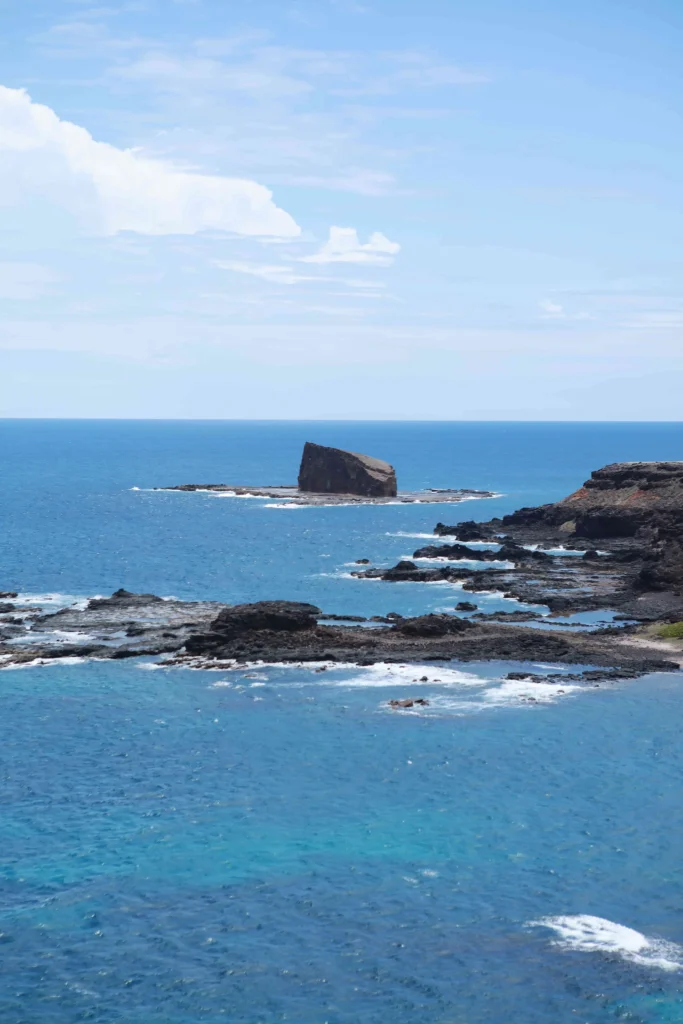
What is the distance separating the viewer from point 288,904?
110ft

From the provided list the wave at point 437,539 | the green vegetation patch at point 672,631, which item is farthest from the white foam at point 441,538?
the green vegetation patch at point 672,631

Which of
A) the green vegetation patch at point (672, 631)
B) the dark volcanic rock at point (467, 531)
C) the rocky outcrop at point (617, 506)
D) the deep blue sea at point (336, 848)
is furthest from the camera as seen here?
the dark volcanic rock at point (467, 531)

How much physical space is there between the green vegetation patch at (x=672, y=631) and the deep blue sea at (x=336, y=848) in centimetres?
1045

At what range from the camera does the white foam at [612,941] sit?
3036 cm

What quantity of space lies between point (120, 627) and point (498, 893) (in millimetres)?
41524

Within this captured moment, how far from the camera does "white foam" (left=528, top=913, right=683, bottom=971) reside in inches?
1195

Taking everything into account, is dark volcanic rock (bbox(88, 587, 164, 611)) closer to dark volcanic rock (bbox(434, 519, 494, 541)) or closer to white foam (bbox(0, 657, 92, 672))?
white foam (bbox(0, 657, 92, 672))

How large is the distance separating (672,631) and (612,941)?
41331 mm

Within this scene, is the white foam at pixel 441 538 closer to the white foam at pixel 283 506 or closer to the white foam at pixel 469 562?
the white foam at pixel 469 562

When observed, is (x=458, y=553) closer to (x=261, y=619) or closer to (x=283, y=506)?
(x=261, y=619)

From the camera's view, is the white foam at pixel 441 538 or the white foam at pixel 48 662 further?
the white foam at pixel 441 538

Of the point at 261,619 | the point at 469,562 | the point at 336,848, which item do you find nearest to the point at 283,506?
the point at 469,562

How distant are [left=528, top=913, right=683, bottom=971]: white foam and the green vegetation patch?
1545 inches

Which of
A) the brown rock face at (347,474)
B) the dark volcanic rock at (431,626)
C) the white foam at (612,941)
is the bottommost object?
the white foam at (612,941)
